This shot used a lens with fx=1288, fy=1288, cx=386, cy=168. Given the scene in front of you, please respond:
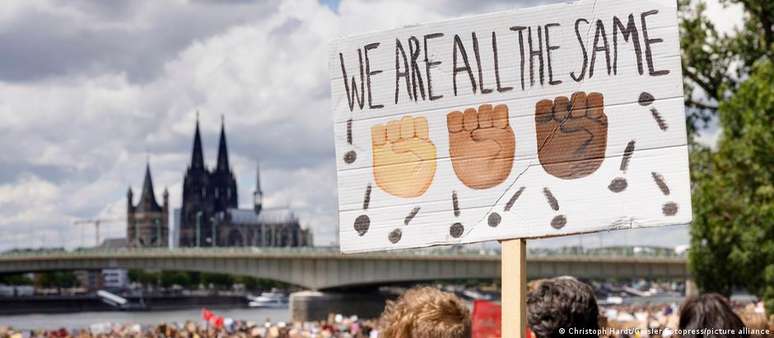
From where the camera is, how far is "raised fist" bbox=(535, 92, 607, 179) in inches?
204

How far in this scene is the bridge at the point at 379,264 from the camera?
199 ft

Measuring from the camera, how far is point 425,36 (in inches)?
216

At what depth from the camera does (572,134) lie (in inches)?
207

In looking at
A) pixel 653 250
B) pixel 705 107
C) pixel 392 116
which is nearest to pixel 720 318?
pixel 392 116

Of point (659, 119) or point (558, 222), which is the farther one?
point (558, 222)

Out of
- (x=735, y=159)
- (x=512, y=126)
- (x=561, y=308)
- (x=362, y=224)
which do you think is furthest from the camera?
(x=735, y=159)

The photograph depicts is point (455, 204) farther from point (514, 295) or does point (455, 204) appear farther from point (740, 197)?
point (740, 197)

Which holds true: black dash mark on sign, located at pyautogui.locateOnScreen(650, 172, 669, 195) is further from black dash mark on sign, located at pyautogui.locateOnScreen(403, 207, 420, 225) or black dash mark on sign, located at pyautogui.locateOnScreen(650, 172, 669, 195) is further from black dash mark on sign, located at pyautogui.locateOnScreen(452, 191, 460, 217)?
black dash mark on sign, located at pyautogui.locateOnScreen(403, 207, 420, 225)

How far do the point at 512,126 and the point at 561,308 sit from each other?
0.89 meters

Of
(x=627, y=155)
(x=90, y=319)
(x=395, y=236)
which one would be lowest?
(x=90, y=319)

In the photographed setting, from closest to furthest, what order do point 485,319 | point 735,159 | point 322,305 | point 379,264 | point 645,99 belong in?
point 645,99 → point 485,319 → point 735,159 → point 379,264 → point 322,305

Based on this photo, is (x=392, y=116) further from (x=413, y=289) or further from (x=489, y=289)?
(x=489, y=289)

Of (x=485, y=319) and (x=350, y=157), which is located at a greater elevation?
(x=350, y=157)

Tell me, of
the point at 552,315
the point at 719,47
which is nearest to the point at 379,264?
the point at 719,47
